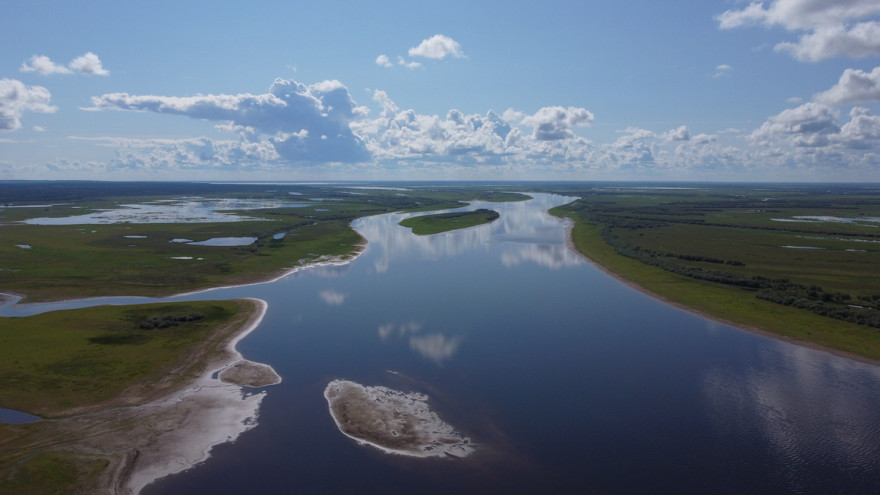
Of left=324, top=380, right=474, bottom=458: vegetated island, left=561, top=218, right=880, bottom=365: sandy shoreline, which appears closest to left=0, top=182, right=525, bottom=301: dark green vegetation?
left=324, top=380, right=474, bottom=458: vegetated island

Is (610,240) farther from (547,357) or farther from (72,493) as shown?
(72,493)

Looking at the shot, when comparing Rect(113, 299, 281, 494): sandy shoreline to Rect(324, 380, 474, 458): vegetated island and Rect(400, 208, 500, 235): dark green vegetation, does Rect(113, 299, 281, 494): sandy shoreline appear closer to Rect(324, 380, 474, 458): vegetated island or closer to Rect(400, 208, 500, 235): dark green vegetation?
Rect(324, 380, 474, 458): vegetated island

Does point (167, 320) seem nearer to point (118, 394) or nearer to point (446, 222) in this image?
point (118, 394)

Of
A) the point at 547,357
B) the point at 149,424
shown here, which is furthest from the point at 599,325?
the point at 149,424

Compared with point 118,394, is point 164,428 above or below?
below

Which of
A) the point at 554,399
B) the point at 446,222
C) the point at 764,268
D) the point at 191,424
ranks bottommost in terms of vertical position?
the point at 191,424

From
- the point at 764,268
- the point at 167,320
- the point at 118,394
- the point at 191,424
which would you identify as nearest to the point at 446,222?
the point at 764,268
